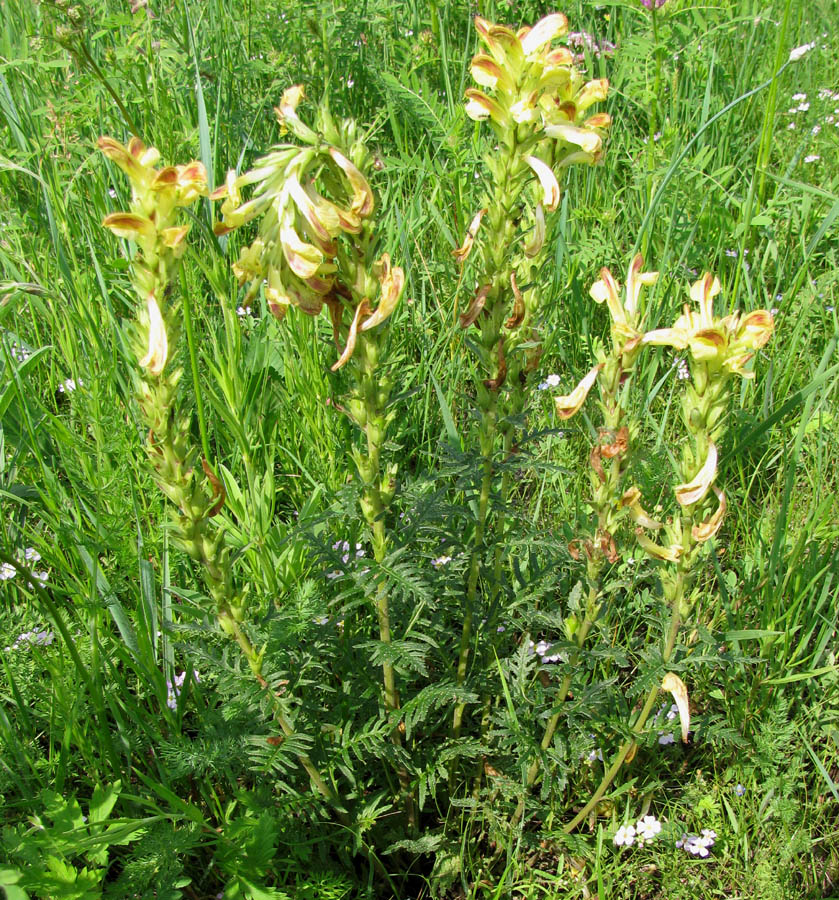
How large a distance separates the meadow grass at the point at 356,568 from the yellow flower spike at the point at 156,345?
15.8 inches

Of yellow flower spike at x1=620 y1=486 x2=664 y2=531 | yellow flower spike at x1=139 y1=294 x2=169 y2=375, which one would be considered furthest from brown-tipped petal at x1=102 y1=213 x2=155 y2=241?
yellow flower spike at x1=620 y1=486 x2=664 y2=531

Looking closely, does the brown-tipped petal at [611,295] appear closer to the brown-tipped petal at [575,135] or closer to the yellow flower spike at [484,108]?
the brown-tipped petal at [575,135]

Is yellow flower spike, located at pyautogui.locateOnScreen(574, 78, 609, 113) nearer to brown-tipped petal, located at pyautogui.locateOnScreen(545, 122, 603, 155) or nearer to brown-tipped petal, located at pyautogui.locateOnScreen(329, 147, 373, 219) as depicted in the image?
brown-tipped petal, located at pyautogui.locateOnScreen(545, 122, 603, 155)

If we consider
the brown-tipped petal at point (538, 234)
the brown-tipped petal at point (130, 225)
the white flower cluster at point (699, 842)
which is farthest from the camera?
the white flower cluster at point (699, 842)

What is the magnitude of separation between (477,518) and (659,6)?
2457 mm

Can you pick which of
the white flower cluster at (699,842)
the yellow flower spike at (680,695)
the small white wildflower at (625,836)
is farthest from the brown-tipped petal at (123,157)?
the white flower cluster at (699,842)

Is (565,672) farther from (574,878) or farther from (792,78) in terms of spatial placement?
(792,78)

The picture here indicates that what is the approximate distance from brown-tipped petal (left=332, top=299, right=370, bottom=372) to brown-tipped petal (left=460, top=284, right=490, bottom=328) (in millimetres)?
245

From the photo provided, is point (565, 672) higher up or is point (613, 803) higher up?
point (565, 672)

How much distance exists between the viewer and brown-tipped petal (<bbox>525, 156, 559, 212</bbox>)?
54.7 inches

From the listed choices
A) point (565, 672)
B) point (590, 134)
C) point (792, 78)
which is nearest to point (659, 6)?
point (792, 78)

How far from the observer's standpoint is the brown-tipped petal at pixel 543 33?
1.38 meters

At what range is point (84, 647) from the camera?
1.98 metres

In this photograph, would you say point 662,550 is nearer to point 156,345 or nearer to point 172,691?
point 156,345
